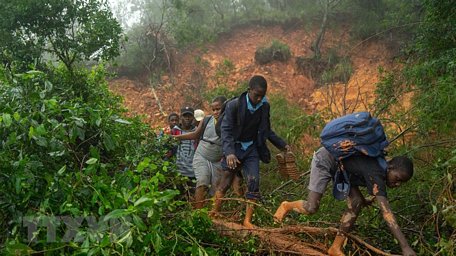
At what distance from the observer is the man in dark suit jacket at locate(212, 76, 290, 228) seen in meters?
3.76

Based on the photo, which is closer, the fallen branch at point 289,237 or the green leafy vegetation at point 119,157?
the green leafy vegetation at point 119,157

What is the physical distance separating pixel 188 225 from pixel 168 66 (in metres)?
12.9

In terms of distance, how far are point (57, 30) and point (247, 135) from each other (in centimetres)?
542

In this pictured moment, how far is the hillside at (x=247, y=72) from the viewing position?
13312 millimetres

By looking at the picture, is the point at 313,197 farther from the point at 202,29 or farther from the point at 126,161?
the point at 202,29

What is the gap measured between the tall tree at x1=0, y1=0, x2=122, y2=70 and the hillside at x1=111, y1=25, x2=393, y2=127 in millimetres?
4888

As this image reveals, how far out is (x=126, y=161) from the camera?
12.9 ft

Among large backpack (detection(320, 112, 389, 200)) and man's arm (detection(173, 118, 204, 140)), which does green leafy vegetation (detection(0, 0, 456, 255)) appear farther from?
large backpack (detection(320, 112, 389, 200))

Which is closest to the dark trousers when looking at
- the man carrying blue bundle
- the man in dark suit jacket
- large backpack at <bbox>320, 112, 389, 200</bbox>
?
the man in dark suit jacket

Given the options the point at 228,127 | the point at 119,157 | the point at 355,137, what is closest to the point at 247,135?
the point at 228,127

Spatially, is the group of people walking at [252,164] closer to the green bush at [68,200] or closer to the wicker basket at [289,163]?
the wicker basket at [289,163]

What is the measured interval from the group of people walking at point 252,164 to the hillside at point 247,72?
8327 mm

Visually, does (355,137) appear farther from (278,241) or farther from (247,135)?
(247,135)

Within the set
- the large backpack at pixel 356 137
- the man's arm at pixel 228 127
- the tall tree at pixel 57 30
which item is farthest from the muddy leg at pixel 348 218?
the tall tree at pixel 57 30
